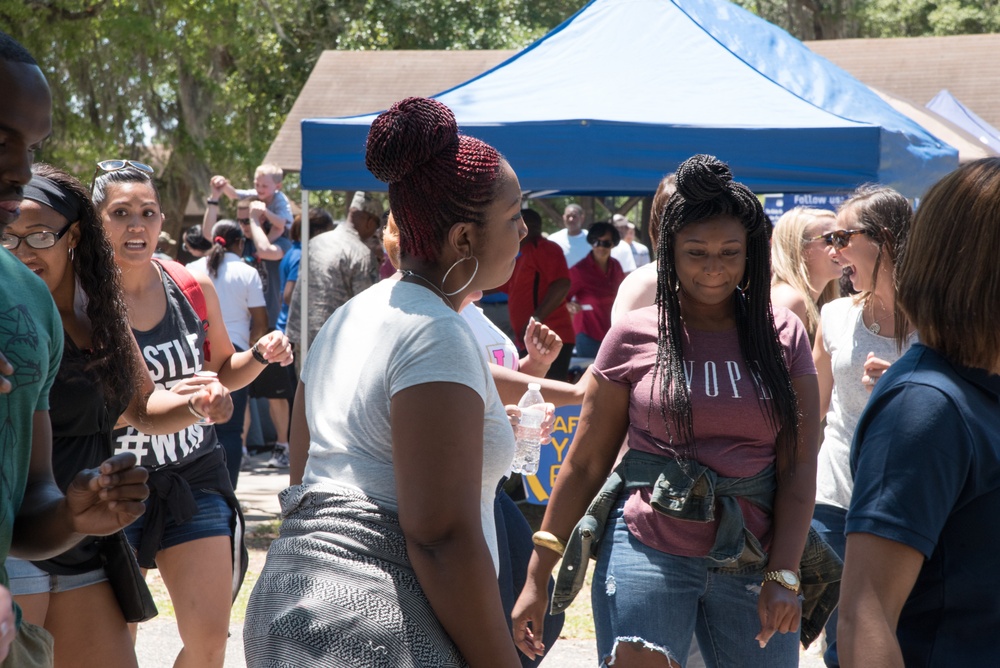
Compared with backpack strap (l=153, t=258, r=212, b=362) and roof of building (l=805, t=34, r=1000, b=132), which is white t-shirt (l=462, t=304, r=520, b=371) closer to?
backpack strap (l=153, t=258, r=212, b=362)

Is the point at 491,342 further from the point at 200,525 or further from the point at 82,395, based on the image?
the point at 82,395

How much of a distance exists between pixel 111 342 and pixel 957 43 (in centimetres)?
1858

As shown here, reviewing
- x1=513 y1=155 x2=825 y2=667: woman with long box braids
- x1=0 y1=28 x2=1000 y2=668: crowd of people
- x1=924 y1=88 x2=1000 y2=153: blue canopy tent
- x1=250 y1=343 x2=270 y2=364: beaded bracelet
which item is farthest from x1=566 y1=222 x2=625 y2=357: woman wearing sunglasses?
x1=513 y1=155 x2=825 y2=667: woman with long box braids

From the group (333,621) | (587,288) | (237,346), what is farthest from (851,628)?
(587,288)

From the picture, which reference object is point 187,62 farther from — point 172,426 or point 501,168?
point 501,168

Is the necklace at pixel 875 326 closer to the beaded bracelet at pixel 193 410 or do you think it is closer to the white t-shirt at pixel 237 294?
the beaded bracelet at pixel 193 410

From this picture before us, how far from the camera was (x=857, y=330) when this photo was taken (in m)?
3.97

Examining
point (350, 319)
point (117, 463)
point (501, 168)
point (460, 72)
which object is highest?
point (501, 168)

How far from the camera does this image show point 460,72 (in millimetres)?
18203

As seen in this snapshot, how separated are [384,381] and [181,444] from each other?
1935mm

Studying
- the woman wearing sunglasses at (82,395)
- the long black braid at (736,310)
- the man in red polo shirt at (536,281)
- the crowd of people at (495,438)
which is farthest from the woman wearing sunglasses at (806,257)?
the man in red polo shirt at (536,281)

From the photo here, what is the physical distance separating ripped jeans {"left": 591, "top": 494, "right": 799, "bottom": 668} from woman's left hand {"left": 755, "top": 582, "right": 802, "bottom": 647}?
0.05m

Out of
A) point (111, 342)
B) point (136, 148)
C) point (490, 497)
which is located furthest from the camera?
point (136, 148)

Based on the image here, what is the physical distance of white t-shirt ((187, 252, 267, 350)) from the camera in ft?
26.4
